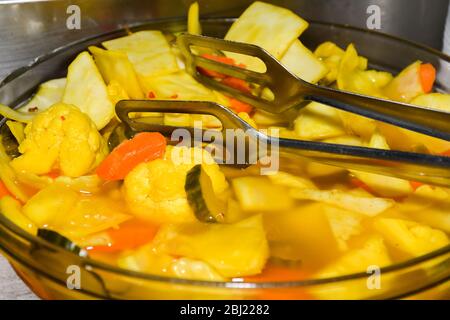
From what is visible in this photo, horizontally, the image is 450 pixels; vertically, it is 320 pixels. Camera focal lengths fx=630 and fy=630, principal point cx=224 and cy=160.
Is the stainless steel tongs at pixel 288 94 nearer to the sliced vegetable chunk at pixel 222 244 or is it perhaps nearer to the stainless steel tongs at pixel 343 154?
the stainless steel tongs at pixel 343 154

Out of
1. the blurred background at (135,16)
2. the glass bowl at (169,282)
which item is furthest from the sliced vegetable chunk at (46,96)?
the glass bowl at (169,282)

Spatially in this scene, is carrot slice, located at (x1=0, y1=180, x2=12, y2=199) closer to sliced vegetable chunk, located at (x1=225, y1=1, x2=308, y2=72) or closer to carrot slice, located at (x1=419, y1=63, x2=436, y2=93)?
sliced vegetable chunk, located at (x1=225, y1=1, x2=308, y2=72)

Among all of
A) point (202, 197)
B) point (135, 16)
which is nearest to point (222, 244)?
point (202, 197)

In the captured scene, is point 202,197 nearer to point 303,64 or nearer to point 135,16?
point 303,64

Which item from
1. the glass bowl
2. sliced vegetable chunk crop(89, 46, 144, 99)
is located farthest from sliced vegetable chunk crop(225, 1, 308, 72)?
the glass bowl

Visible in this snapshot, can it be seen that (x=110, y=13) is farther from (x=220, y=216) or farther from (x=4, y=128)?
(x=220, y=216)

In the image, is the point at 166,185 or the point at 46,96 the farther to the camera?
the point at 46,96
